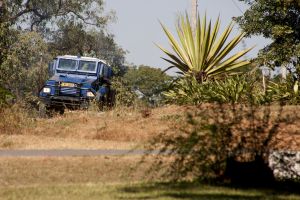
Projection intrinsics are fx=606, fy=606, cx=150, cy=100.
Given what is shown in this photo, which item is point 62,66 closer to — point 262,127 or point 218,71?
point 218,71

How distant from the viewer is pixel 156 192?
8352mm

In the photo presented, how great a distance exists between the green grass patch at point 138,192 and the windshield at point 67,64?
16460 mm

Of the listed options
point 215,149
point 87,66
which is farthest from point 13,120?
point 87,66

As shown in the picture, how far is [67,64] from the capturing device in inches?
990

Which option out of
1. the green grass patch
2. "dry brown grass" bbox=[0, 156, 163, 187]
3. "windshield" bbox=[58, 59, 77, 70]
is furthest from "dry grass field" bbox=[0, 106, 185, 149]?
"windshield" bbox=[58, 59, 77, 70]

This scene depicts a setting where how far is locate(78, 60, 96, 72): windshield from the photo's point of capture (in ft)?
81.3

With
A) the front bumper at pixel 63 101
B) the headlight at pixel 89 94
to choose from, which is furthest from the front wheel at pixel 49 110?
the headlight at pixel 89 94

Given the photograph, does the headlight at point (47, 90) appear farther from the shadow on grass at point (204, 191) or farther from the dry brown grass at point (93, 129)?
the shadow on grass at point (204, 191)

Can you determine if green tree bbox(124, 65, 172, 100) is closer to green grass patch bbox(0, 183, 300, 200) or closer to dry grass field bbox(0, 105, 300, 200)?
dry grass field bbox(0, 105, 300, 200)

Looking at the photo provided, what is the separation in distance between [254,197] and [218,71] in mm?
13483

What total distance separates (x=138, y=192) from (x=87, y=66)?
55.3ft

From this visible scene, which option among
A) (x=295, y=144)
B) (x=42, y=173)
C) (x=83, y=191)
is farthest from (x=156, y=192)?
(x=295, y=144)

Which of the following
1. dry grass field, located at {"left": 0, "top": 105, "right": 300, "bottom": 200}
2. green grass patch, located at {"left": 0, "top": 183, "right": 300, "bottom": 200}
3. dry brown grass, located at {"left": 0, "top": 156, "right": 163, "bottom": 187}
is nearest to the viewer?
green grass patch, located at {"left": 0, "top": 183, "right": 300, "bottom": 200}

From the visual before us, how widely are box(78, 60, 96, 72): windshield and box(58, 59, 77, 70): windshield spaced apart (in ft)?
0.89
